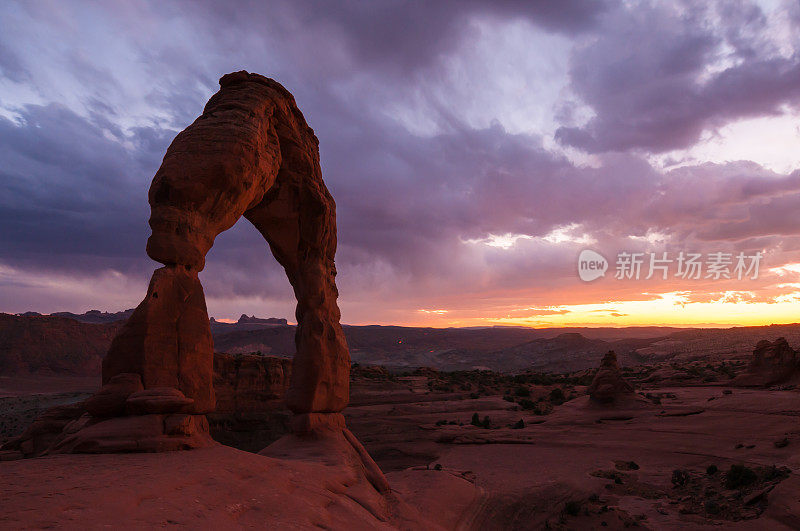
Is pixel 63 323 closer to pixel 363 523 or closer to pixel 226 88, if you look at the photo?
pixel 226 88

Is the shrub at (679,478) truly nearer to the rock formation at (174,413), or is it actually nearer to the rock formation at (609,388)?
the rock formation at (609,388)

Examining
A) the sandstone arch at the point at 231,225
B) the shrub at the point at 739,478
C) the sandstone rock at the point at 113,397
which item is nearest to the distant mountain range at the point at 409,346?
the shrub at the point at 739,478

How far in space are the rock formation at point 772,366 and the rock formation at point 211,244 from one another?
30.5 metres

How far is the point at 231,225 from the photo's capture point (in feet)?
30.3

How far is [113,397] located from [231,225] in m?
3.88

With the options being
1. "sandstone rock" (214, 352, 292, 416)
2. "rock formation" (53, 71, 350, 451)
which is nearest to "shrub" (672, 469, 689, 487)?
"rock formation" (53, 71, 350, 451)

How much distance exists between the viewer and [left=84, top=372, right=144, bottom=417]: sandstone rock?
681 centimetres

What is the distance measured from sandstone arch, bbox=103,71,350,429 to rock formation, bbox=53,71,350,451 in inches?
0.9

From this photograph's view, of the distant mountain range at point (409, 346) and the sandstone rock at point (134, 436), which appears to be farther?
the distant mountain range at point (409, 346)

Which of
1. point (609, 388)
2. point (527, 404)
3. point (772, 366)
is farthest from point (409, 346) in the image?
point (609, 388)

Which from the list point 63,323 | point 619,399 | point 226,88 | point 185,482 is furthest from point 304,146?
point 63,323

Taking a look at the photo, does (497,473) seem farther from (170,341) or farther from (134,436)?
(134,436)

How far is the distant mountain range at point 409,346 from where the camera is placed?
5619cm

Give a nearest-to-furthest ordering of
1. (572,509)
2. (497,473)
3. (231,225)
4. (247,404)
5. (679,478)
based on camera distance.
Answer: (231,225), (572,509), (679,478), (497,473), (247,404)
